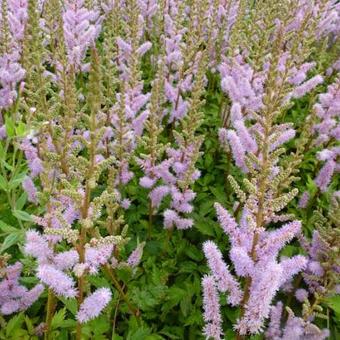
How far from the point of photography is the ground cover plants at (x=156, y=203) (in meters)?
2.34

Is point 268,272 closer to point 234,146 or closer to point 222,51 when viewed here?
point 234,146

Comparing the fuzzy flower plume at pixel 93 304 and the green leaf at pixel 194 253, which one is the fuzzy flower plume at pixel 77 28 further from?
the fuzzy flower plume at pixel 93 304

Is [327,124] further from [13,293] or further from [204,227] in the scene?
[13,293]


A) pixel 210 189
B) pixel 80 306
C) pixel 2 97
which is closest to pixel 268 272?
pixel 80 306

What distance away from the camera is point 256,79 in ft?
15.0

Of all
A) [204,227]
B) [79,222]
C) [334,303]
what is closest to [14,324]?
[79,222]

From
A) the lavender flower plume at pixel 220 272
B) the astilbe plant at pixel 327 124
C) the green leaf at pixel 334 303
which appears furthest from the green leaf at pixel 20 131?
the astilbe plant at pixel 327 124

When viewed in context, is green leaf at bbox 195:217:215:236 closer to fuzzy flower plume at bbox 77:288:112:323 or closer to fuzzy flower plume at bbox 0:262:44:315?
fuzzy flower plume at bbox 0:262:44:315

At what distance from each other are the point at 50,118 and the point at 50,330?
1.37m

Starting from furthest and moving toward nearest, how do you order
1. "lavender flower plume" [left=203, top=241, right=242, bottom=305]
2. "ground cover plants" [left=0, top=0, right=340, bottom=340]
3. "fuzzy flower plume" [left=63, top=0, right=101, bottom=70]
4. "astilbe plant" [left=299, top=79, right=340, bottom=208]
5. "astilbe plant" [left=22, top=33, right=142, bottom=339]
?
1. "fuzzy flower plume" [left=63, top=0, right=101, bottom=70]
2. "astilbe plant" [left=299, top=79, right=340, bottom=208]
3. "lavender flower plume" [left=203, top=241, right=242, bottom=305]
4. "ground cover plants" [left=0, top=0, right=340, bottom=340]
5. "astilbe plant" [left=22, top=33, right=142, bottom=339]

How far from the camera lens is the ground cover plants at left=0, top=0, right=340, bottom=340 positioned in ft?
7.67

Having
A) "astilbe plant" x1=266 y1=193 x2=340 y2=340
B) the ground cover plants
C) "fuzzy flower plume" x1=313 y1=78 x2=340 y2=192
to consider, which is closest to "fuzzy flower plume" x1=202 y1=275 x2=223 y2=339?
the ground cover plants

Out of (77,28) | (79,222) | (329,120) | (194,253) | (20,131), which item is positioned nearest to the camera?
(79,222)

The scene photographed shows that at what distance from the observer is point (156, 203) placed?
4.03 metres
